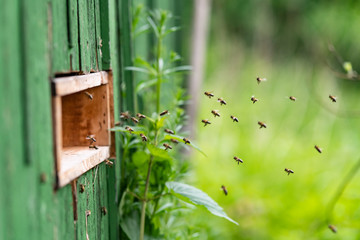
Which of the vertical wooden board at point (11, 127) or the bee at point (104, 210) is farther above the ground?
the vertical wooden board at point (11, 127)

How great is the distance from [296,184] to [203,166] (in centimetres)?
130

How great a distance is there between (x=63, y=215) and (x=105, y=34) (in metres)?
0.86

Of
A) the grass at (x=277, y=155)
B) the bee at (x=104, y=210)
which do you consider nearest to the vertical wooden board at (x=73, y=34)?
the bee at (x=104, y=210)

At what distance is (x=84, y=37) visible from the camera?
67.4 inches

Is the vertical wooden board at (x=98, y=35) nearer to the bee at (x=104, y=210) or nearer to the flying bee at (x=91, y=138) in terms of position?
the flying bee at (x=91, y=138)

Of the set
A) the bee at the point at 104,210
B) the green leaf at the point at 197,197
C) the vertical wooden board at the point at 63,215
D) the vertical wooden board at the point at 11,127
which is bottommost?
the bee at the point at 104,210

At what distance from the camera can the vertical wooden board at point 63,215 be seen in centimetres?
140

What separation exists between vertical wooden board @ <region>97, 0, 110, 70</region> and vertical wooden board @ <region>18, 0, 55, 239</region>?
68 cm

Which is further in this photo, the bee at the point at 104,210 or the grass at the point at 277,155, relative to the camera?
the grass at the point at 277,155

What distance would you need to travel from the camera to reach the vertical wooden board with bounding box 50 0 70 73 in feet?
4.53

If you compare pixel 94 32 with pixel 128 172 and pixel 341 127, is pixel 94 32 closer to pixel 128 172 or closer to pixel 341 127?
pixel 128 172

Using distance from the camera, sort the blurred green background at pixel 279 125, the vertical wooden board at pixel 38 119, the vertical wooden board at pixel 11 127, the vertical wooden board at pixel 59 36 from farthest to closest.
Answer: the blurred green background at pixel 279 125, the vertical wooden board at pixel 59 36, the vertical wooden board at pixel 38 119, the vertical wooden board at pixel 11 127

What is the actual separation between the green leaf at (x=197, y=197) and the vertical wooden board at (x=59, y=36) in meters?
0.72

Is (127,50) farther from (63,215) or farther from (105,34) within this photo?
(63,215)
